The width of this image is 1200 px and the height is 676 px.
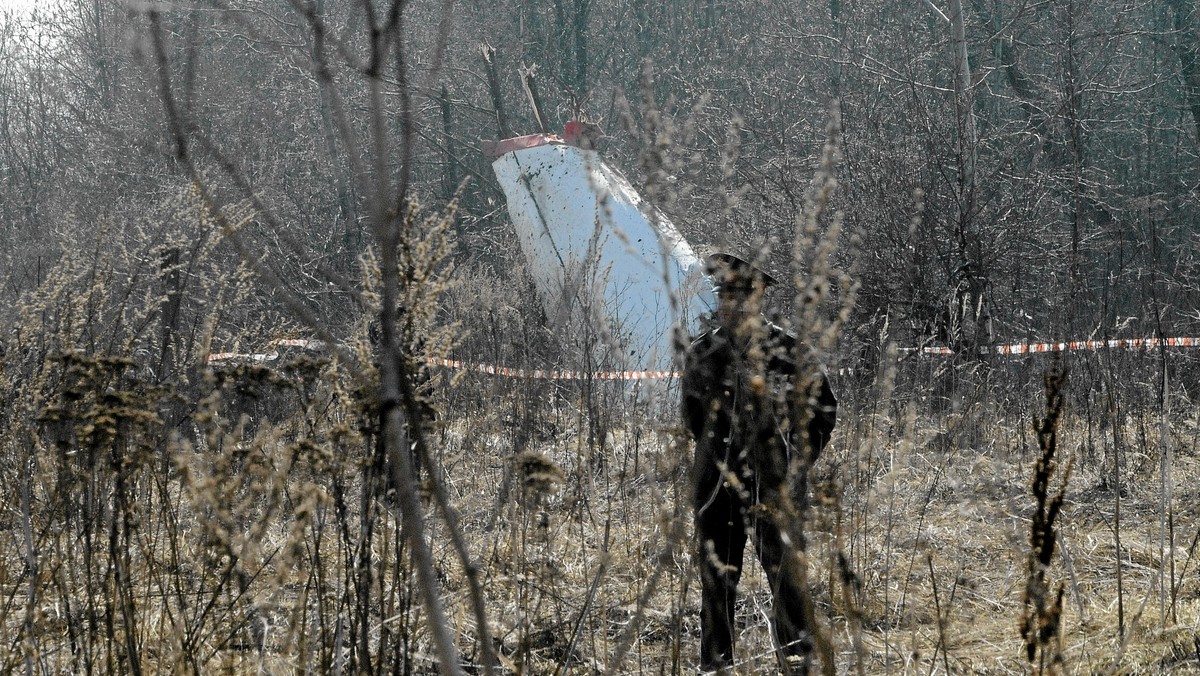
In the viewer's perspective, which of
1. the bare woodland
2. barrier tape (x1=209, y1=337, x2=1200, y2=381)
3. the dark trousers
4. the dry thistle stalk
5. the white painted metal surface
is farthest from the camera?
the white painted metal surface

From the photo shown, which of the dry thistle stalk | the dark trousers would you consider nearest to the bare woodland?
the dry thistle stalk

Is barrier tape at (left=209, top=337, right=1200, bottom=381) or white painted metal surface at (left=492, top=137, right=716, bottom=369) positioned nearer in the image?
barrier tape at (left=209, top=337, right=1200, bottom=381)

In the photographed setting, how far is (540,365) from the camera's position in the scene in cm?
800

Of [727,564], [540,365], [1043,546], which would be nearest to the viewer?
[1043,546]

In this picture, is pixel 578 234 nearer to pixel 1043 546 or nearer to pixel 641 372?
pixel 641 372

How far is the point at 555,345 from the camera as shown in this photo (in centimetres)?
897

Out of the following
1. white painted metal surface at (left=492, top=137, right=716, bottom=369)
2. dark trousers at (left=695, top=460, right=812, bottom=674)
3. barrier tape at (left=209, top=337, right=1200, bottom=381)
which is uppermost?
white painted metal surface at (left=492, top=137, right=716, bottom=369)

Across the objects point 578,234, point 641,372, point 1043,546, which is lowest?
point 1043,546

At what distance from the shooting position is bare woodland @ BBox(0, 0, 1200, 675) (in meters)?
2.02

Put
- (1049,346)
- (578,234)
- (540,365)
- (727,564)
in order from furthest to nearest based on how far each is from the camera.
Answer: (578,234)
(1049,346)
(540,365)
(727,564)

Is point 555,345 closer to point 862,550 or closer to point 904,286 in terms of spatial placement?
point 904,286

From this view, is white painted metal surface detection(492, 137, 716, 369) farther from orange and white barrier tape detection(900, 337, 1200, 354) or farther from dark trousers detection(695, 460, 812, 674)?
dark trousers detection(695, 460, 812, 674)

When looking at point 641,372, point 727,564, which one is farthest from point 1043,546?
point 641,372

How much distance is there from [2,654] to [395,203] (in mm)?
2297
